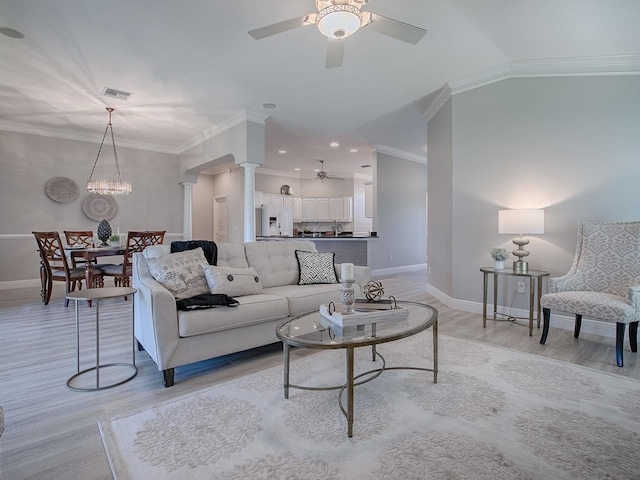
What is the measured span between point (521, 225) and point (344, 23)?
2633 millimetres

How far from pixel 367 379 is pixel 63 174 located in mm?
6984

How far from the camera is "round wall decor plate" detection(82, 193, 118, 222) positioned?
6.65 metres

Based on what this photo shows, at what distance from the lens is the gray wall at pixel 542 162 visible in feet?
11.3

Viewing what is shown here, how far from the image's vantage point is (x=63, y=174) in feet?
21.1

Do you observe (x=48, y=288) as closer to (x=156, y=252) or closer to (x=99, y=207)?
(x=99, y=207)

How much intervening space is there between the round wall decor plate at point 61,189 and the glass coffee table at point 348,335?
6.41 m

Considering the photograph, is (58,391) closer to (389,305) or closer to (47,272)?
(389,305)

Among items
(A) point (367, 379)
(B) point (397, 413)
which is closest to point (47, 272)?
(A) point (367, 379)

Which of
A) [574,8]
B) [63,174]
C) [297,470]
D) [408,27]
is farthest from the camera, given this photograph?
[63,174]

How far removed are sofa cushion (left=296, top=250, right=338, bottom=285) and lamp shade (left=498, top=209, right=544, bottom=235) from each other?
1940 millimetres

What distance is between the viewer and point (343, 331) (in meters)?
1.94

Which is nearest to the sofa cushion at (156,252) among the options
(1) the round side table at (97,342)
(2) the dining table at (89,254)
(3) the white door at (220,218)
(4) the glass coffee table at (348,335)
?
(1) the round side table at (97,342)

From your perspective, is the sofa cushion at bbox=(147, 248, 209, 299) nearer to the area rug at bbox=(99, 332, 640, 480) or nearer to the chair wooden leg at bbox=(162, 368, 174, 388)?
the chair wooden leg at bbox=(162, 368, 174, 388)

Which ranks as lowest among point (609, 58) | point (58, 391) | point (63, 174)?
point (58, 391)
